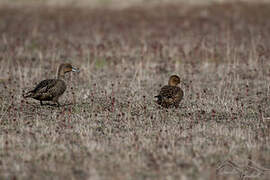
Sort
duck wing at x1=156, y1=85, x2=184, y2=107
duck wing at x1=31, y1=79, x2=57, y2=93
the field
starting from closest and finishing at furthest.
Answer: the field → duck wing at x1=156, y1=85, x2=184, y2=107 → duck wing at x1=31, y1=79, x2=57, y2=93

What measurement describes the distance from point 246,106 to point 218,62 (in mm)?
5789

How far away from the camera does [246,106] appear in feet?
34.7

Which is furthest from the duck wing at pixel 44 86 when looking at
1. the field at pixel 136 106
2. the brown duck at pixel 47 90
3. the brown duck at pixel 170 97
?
the brown duck at pixel 170 97

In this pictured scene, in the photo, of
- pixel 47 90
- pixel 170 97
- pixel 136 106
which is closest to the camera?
pixel 170 97

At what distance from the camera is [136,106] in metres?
10.5

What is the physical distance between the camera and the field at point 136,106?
6703 mm

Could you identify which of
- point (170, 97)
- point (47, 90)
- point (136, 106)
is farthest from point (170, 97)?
point (47, 90)

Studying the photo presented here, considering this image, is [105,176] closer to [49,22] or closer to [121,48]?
[121,48]

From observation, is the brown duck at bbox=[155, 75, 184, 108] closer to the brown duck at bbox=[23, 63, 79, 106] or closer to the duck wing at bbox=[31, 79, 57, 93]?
the brown duck at bbox=[23, 63, 79, 106]

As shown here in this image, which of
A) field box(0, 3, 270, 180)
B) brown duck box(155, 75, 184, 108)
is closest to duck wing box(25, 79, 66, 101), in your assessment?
field box(0, 3, 270, 180)

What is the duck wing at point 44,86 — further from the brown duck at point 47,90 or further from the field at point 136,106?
the field at point 136,106

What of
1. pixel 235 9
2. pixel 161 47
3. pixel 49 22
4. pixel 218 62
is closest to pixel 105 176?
pixel 218 62

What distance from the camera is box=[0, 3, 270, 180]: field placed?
264 inches

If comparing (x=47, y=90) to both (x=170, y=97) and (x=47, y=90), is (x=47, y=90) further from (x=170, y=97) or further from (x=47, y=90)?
(x=170, y=97)
